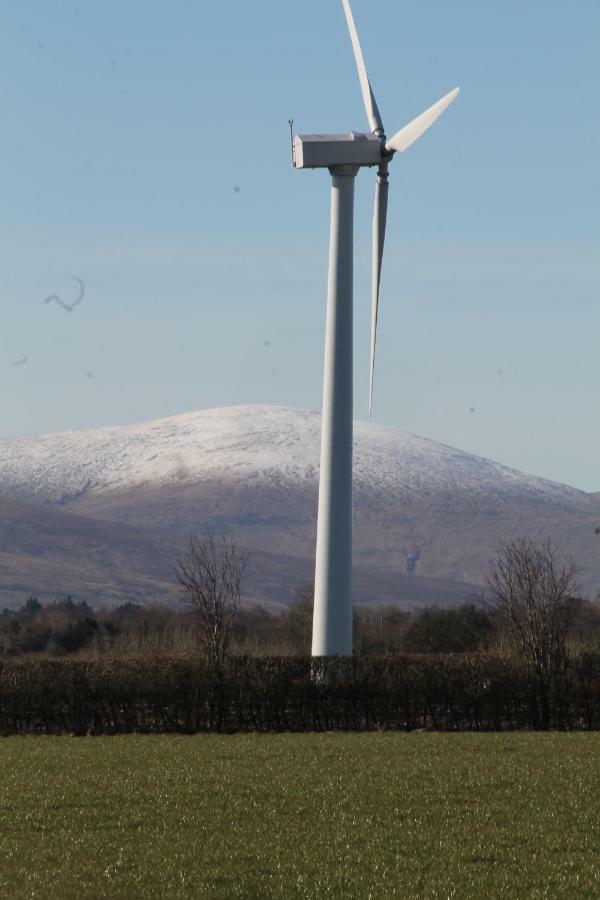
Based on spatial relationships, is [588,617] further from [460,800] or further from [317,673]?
[460,800]

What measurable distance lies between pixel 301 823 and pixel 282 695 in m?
19.0

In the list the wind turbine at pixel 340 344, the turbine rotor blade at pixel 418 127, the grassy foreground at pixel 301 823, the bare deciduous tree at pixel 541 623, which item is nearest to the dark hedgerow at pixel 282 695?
the bare deciduous tree at pixel 541 623

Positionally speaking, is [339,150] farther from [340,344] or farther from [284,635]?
[284,635]

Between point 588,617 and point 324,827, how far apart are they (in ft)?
332

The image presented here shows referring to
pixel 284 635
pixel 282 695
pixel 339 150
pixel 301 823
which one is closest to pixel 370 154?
pixel 339 150

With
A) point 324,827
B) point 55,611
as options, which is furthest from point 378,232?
point 55,611

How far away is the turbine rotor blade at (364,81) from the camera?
1751 inches

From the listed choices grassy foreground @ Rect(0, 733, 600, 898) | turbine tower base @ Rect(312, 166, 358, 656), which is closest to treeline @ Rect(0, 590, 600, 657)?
turbine tower base @ Rect(312, 166, 358, 656)

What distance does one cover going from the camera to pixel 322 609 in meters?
42.3

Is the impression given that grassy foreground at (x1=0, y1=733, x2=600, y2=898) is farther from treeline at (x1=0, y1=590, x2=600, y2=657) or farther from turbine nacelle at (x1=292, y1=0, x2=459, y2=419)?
treeline at (x1=0, y1=590, x2=600, y2=657)

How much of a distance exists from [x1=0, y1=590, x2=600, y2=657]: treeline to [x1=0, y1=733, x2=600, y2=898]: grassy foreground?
100ft

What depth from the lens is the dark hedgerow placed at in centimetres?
3769

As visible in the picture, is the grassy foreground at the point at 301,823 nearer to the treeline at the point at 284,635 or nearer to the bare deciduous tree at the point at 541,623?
the bare deciduous tree at the point at 541,623

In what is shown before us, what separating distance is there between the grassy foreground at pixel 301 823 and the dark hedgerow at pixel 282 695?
7.62m
